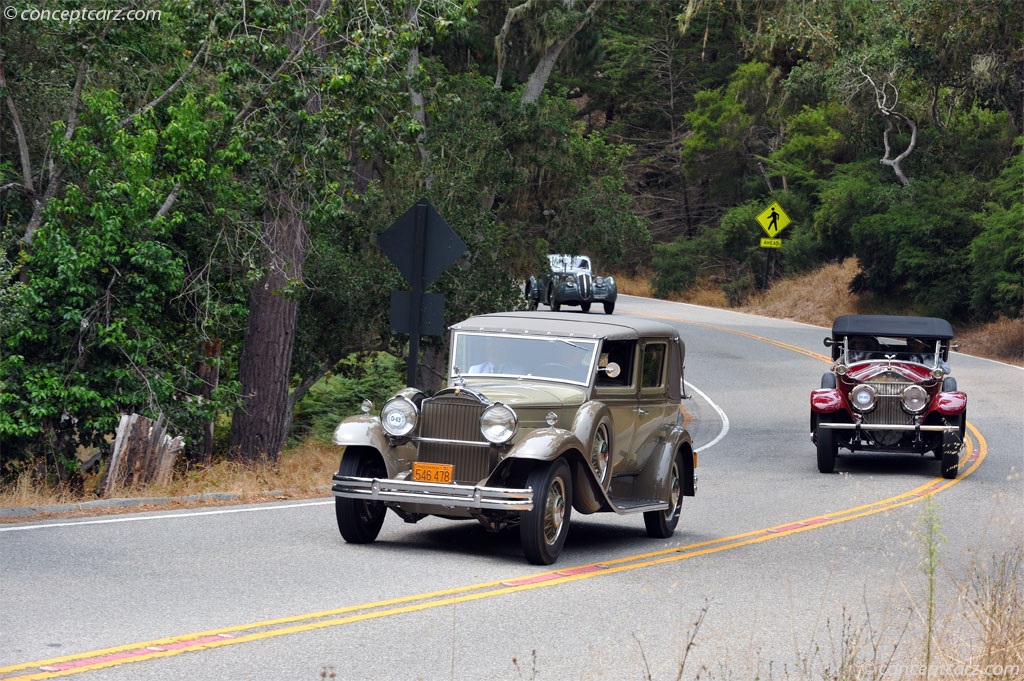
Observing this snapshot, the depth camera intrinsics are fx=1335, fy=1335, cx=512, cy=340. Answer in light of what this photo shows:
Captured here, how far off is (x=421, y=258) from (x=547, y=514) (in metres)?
4.03

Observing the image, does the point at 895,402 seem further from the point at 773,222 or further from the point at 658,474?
the point at 773,222

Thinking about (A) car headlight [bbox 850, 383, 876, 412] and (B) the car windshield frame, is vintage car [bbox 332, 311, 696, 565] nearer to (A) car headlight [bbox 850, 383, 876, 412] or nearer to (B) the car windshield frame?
(A) car headlight [bbox 850, 383, 876, 412]

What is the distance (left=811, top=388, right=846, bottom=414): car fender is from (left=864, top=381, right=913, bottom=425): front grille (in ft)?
1.32

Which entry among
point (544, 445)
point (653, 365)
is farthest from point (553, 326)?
point (544, 445)

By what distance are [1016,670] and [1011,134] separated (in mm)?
40290

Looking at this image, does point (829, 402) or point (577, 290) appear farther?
point (577, 290)

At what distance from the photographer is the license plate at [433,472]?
10.6 metres

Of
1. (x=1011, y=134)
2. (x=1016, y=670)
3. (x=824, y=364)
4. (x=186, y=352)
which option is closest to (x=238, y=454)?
(x=186, y=352)

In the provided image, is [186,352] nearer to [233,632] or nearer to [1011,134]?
[233,632]

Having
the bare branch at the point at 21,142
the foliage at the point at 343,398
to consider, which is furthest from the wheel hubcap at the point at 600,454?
the foliage at the point at 343,398

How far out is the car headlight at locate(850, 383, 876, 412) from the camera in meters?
19.1

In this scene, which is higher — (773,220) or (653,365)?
(773,220)

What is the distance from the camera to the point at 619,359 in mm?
12133

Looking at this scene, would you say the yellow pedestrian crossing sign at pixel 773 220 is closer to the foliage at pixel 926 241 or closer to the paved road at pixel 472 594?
the foliage at pixel 926 241
